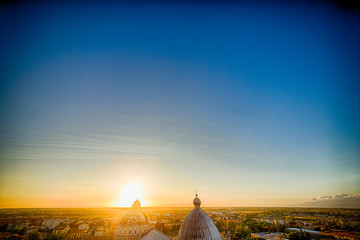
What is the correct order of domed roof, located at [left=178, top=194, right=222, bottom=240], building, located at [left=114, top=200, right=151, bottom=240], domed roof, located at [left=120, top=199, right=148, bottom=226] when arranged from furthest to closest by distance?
1. domed roof, located at [left=120, top=199, right=148, bottom=226]
2. building, located at [left=114, top=200, right=151, bottom=240]
3. domed roof, located at [left=178, top=194, right=222, bottom=240]

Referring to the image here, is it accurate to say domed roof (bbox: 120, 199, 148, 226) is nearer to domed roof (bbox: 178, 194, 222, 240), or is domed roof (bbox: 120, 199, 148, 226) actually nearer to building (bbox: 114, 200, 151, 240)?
building (bbox: 114, 200, 151, 240)

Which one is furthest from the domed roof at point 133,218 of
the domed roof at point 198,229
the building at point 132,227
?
the domed roof at point 198,229

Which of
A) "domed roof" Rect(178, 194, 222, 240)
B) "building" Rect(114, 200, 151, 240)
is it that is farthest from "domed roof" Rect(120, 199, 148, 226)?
"domed roof" Rect(178, 194, 222, 240)

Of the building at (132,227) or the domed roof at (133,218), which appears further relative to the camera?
the domed roof at (133,218)

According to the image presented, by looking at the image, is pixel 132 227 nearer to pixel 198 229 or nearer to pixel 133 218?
pixel 133 218

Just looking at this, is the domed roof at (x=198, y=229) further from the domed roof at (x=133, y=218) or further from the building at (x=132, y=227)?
the domed roof at (x=133, y=218)

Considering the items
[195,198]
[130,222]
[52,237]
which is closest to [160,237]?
[130,222]

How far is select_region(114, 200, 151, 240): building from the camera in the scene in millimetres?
18109

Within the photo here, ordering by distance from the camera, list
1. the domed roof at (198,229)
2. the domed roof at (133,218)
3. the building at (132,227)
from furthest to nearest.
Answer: the domed roof at (133,218) < the building at (132,227) < the domed roof at (198,229)

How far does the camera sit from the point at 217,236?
28.2 feet

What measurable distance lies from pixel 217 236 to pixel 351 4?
34.2ft

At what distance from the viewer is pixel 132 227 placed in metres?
18.6

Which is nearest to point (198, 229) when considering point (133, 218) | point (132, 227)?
point (132, 227)

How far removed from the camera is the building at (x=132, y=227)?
18109mm
